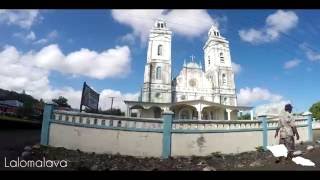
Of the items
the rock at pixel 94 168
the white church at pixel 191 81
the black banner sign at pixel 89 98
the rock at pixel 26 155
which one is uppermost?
the white church at pixel 191 81

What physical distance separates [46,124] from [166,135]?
10.2 feet

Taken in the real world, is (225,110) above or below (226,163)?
above

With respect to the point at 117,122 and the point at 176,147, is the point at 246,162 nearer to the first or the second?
the point at 176,147

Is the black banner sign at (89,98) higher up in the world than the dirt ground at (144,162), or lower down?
higher up

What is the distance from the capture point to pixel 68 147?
693 centimetres

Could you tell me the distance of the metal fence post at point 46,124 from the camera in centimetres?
719

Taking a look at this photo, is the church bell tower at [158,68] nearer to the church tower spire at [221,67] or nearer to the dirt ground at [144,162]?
the church tower spire at [221,67]

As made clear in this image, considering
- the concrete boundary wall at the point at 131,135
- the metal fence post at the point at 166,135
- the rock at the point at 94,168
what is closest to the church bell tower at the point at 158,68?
the concrete boundary wall at the point at 131,135

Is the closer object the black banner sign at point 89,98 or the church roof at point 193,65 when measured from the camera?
the black banner sign at point 89,98

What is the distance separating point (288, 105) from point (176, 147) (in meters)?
2.89

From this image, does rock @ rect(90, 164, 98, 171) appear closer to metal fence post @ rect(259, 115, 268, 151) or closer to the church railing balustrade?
the church railing balustrade
